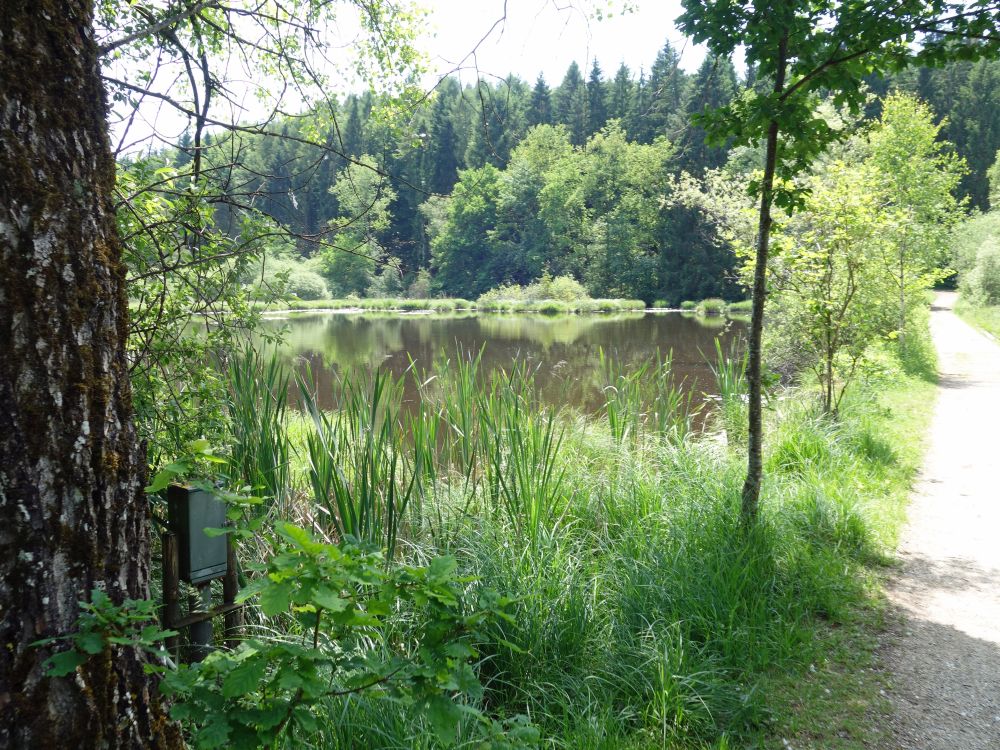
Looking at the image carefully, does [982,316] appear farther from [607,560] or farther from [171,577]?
[171,577]

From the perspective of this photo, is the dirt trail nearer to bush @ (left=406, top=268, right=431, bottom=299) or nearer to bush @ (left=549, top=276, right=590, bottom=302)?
bush @ (left=549, top=276, right=590, bottom=302)

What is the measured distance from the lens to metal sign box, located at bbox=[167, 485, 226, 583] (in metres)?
2.09

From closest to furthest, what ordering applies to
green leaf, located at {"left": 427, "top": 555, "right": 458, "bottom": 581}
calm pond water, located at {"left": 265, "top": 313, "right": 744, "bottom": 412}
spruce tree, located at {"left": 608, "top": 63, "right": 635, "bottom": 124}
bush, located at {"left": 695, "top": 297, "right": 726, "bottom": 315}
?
1. green leaf, located at {"left": 427, "top": 555, "right": 458, "bottom": 581}
2. calm pond water, located at {"left": 265, "top": 313, "right": 744, "bottom": 412}
3. bush, located at {"left": 695, "top": 297, "right": 726, "bottom": 315}
4. spruce tree, located at {"left": 608, "top": 63, "right": 635, "bottom": 124}

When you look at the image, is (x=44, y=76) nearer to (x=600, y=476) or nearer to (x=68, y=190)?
(x=68, y=190)

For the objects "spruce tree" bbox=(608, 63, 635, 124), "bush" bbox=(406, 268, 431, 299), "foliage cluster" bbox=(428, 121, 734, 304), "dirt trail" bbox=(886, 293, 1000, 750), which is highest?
"spruce tree" bbox=(608, 63, 635, 124)

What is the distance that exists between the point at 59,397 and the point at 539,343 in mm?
20660

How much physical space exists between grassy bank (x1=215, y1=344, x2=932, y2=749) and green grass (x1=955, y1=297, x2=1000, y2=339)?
16319 mm

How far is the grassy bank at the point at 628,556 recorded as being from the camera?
2.68 metres

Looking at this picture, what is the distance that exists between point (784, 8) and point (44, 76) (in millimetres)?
3076

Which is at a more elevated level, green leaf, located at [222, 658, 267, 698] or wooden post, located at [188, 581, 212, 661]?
green leaf, located at [222, 658, 267, 698]

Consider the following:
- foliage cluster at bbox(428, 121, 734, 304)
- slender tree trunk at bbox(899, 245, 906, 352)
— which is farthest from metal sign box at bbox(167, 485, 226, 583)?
foliage cluster at bbox(428, 121, 734, 304)

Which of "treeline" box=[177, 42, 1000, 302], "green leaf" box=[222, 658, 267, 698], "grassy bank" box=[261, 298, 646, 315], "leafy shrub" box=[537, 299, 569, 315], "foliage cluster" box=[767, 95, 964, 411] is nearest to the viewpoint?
"green leaf" box=[222, 658, 267, 698]

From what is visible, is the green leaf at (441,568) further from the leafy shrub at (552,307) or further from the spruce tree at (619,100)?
the spruce tree at (619,100)

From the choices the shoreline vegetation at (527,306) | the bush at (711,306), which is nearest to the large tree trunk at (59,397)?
the shoreline vegetation at (527,306)
